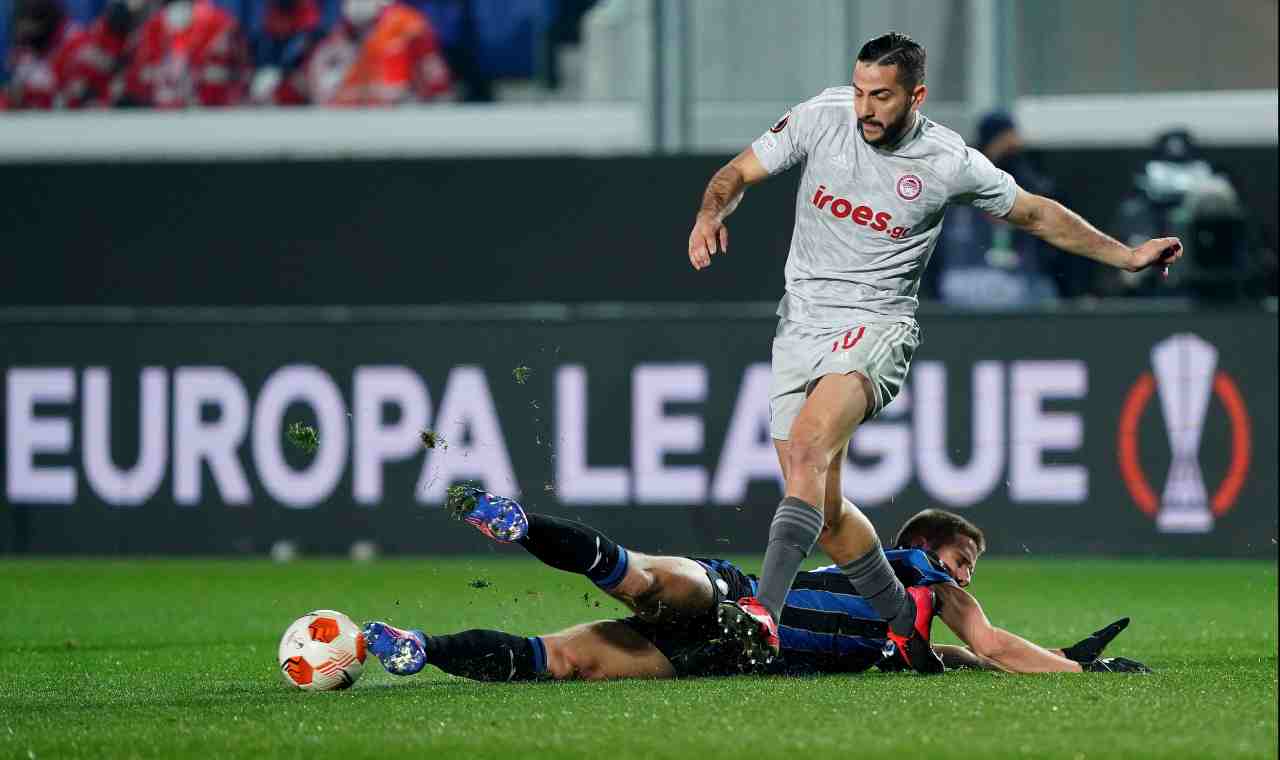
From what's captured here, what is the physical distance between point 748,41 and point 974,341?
3.01 m

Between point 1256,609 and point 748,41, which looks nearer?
point 1256,609

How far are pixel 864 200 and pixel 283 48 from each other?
9271 mm

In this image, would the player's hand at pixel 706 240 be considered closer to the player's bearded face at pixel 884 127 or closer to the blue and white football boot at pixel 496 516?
the player's bearded face at pixel 884 127

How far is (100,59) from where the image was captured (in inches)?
588

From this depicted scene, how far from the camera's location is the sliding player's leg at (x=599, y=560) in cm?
563

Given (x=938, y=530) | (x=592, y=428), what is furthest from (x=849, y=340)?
(x=592, y=428)

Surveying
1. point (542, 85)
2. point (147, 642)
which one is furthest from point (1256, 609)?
point (542, 85)

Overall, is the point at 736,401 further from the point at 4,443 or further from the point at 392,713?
the point at 392,713

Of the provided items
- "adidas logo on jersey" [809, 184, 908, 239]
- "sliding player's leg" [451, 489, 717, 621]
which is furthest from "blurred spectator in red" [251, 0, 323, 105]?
"sliding player's leg" [451, 489, 717, 621]

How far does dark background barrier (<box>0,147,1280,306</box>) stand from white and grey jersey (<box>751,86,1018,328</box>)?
6.61m

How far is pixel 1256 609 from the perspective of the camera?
9.30m

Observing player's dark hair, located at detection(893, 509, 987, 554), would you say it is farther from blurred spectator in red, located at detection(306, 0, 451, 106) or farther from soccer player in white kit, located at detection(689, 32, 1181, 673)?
blurred spectator in red, located at detection(306, 0, 451, 106)

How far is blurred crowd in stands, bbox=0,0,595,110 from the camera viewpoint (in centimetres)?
1485

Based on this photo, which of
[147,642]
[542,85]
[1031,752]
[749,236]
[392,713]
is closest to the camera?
[1031,752]
